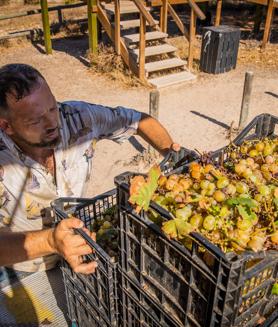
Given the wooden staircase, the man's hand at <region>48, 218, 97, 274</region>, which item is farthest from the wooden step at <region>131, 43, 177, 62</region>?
the man's hand at <region>48, 218, 97, 274</region>

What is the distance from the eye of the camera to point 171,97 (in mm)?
9039

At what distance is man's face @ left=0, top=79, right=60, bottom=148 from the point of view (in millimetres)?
2449

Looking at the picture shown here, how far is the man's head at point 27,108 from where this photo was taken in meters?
2.43

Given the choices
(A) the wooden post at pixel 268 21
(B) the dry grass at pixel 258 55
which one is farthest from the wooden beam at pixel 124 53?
(A) the wooden post at pixel 268 21

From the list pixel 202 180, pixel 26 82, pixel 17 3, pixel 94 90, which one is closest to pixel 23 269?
pixel 26 82

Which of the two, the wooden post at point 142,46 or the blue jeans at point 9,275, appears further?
the wooden post at point 142,46

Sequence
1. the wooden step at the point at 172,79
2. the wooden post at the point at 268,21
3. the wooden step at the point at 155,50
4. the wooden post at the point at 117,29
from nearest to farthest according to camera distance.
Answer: the wooden post at the point at 117,29 < the wooden step at the point at 172,79 < the wooden step at the point at 155,50 < the wooden post at the point at 268,21

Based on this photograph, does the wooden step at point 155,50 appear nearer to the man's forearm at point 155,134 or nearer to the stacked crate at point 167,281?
the man's forearm at point 155,134

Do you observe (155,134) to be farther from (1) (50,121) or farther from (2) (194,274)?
(2) (194,274)

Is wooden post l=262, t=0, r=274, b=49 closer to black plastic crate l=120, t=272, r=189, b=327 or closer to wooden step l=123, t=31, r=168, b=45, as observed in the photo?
wooden step l=123, t=31, r=168, b=45

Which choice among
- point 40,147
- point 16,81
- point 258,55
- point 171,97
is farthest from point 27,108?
point 258,55

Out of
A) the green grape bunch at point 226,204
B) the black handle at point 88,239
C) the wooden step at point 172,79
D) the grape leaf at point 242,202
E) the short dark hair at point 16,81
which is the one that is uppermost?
the short dark hair at point 16,81

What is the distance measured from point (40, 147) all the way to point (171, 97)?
6776 millimetres

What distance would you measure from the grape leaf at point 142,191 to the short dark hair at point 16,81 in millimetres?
1287
